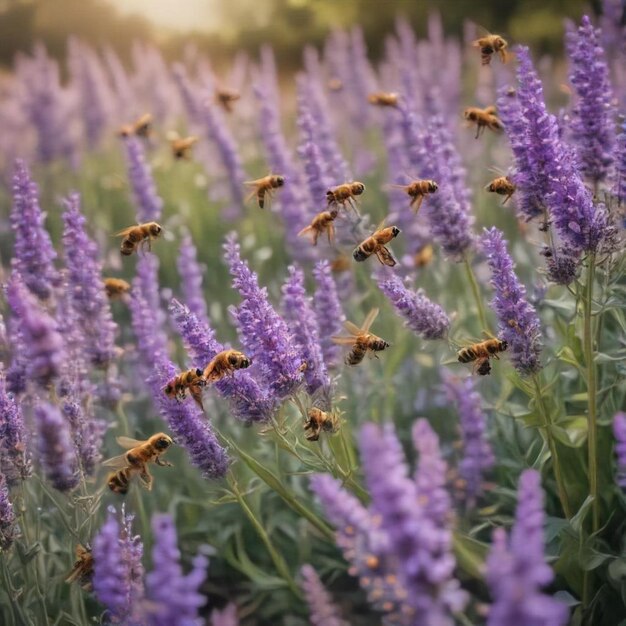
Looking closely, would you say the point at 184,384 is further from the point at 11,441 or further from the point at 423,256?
the point at 423,256

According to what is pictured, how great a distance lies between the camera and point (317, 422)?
9.18 feet

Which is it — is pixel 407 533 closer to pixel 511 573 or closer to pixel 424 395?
pixel 511 573

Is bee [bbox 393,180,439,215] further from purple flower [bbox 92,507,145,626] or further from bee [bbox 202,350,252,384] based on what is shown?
purple flower [bbox 92,507,145,626]

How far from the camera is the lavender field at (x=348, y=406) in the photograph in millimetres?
1611

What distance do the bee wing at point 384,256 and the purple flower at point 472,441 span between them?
67 centimetres

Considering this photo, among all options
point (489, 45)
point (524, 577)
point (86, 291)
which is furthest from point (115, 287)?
point (524, 577)

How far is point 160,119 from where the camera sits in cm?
1004

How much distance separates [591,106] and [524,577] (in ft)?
7.48

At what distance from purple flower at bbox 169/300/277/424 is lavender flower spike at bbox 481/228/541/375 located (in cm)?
83

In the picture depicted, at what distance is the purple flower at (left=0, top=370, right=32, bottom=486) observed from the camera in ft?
8.87

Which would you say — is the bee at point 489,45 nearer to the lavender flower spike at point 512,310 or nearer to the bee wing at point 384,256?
the bee wing at point 384,256

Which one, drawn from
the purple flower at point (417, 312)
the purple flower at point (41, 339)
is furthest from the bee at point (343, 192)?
the purple flower at point (41, 339)

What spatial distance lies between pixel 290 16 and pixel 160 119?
5.73m

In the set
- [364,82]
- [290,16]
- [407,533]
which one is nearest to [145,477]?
[407,533]
